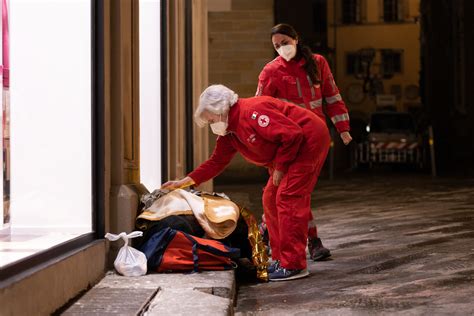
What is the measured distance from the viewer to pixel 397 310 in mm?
5105

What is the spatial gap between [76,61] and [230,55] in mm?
17226

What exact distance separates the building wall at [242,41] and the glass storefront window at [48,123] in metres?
16.8

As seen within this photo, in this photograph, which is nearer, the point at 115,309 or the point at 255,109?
the point at 115,309

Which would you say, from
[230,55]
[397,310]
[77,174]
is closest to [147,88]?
[77,174]

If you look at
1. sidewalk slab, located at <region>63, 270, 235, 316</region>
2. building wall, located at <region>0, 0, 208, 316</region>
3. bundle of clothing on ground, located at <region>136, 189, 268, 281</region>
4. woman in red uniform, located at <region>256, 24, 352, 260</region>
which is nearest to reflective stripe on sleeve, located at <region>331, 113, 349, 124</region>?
woman in red uniform, located at <region>256, 24, 352, 260</region>

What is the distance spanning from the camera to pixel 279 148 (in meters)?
6.02

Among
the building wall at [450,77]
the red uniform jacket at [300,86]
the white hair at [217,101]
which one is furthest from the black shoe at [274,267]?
the building wall at [450,77]

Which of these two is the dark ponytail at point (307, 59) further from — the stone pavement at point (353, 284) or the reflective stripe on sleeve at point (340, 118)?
the stone pavement at point (353, 284)

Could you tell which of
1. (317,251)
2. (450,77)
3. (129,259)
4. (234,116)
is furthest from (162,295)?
(450,77)

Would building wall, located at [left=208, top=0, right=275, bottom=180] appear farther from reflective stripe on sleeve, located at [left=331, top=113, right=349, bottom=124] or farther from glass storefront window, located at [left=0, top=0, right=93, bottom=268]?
glass storefront window, located at [left=0, top=0, right=93, bottom=268]

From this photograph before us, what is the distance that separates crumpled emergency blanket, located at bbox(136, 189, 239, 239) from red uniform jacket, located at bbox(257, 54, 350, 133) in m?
1.34

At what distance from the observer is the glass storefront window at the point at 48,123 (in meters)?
4.93

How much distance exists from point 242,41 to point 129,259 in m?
17.1

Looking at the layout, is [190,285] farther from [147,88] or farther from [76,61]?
[147,88]
